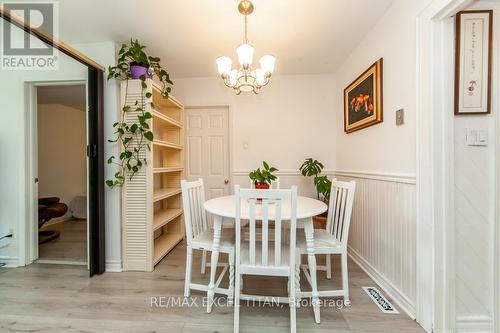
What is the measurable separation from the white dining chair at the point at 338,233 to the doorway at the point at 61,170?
2.49 metres

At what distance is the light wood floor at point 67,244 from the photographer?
2.48 meters

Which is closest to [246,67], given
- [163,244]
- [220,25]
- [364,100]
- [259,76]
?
[259,76]

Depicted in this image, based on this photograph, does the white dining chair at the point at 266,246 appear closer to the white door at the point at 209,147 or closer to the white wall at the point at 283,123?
the white wall at the point at 283,123

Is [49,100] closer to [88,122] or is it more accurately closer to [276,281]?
[88,122]

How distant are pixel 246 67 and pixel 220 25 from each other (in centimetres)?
61

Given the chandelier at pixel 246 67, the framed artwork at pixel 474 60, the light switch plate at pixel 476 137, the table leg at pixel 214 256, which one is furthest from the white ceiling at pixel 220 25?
the table leg at pixel 214 256

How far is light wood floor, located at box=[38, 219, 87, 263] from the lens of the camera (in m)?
2.48

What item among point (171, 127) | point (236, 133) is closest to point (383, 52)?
point (236, 133)

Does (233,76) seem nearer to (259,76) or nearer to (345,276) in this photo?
(259,76)

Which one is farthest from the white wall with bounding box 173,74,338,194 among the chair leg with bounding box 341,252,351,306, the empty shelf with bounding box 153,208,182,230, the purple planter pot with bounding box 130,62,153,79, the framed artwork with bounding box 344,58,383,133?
the chair leg with bounding box 341,252,351,306

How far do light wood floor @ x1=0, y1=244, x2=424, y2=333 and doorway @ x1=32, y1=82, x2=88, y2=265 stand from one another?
0.52 metres

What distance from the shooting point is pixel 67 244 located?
2803 mm

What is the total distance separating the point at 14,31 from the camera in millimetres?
1726

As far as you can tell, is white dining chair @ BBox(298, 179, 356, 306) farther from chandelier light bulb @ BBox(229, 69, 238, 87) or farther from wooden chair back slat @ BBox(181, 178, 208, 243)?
chandelier light bulb @ BBox(229, 69, 238, 87)
